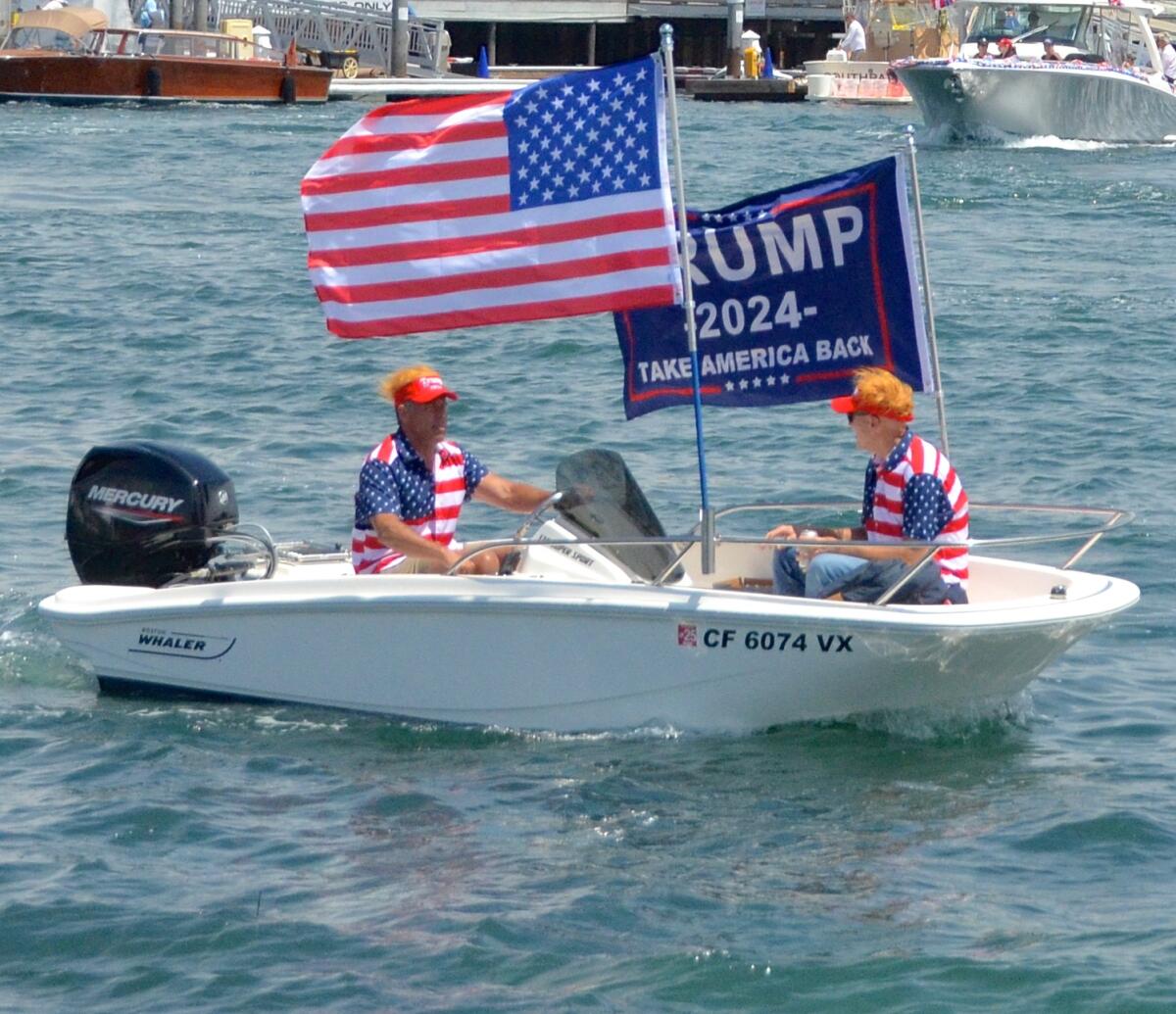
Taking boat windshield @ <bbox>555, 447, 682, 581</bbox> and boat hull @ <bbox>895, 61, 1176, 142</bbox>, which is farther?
boat hull @ <bbox>895, 61, 1176, 142</bbox>

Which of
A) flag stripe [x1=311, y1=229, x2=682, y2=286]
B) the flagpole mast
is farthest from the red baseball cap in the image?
the flagpole mast

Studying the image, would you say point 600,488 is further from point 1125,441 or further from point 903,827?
point 1125,441

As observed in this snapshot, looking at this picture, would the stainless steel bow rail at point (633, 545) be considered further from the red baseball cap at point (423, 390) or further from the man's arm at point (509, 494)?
the red baseball cap at point (423, 390)

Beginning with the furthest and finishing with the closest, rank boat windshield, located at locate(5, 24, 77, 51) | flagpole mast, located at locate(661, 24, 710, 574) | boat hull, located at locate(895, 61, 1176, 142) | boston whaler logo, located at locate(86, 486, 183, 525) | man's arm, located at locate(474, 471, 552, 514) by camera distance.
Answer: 1. boat windshield, located at locate(5, 24, 77, 51)
2. boat hull, located at locate(895, 61, 1176, 142)
3. boston whaler logo, located at locate(86, 486, 183, 525)
4. man's arm, located at locate(474, 471, 552, 514)
5. flagpole mast, located at locate(661, 24, 710, 574)

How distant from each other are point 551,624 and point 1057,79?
27395mm

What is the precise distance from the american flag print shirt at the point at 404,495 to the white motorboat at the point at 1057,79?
26535mm

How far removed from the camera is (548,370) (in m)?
15.4

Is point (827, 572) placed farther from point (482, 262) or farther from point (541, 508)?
point (482, 262)

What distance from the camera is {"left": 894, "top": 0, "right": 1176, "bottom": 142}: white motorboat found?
1292 inches

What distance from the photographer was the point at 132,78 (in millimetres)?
36969

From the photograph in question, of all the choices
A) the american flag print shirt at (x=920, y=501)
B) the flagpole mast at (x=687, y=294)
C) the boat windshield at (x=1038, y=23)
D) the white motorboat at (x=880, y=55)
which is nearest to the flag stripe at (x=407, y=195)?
the flagpole mast at (x=687, y=294)

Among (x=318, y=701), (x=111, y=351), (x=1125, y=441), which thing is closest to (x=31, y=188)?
(x=111, y=351)

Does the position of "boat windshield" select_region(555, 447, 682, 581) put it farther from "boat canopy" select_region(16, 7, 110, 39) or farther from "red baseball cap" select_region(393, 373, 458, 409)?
"boat canopy" select_region(16, 7, 110, 39)

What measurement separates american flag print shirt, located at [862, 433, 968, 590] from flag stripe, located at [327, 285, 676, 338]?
42.8 inches
